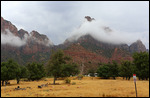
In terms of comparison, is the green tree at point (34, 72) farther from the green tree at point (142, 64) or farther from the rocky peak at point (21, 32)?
the rocky peak at point (21, 32)

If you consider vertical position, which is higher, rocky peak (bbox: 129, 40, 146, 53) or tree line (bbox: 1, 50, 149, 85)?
rocky peak (bbox: 129, 40, 146, 53)

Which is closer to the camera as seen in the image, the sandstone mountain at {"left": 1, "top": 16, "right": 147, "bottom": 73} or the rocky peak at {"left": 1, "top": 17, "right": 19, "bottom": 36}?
the sandstone mountain at {"left": 1, "top": 16, "right": 147, "bottom": 73}

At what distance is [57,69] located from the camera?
2867 centimetres

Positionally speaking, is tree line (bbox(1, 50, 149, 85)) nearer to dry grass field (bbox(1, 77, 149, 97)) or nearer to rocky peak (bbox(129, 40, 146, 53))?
dry grass field (bbox(1, 77, 149, 97))

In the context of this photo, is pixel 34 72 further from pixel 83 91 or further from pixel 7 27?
pixel 7 27

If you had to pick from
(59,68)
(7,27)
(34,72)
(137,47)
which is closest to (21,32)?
(7,27)

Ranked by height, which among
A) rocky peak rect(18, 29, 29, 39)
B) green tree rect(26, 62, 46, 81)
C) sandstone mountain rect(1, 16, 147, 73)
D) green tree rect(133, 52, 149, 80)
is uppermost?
rocky peak rect(18, 29, 29, 39)

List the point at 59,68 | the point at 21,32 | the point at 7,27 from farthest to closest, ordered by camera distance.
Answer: the point at 21,32 < the point at 7,27 < the point at 59,68

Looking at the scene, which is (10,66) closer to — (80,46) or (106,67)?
(106,67)

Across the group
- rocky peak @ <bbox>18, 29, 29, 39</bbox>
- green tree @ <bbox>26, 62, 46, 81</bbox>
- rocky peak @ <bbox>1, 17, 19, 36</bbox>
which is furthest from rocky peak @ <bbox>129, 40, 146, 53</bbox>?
rocky peak @ <bbox>1, 17, 19, 36</bbox>

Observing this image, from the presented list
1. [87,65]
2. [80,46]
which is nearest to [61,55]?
[87,65]

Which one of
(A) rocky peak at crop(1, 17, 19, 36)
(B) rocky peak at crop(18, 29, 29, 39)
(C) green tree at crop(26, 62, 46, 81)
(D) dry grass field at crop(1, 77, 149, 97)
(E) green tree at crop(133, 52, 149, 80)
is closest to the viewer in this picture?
(D) dry grass field at crop(1, 77, 149, 97)

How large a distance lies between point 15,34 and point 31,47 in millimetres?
29455

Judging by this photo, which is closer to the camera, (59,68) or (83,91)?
(83,91)
